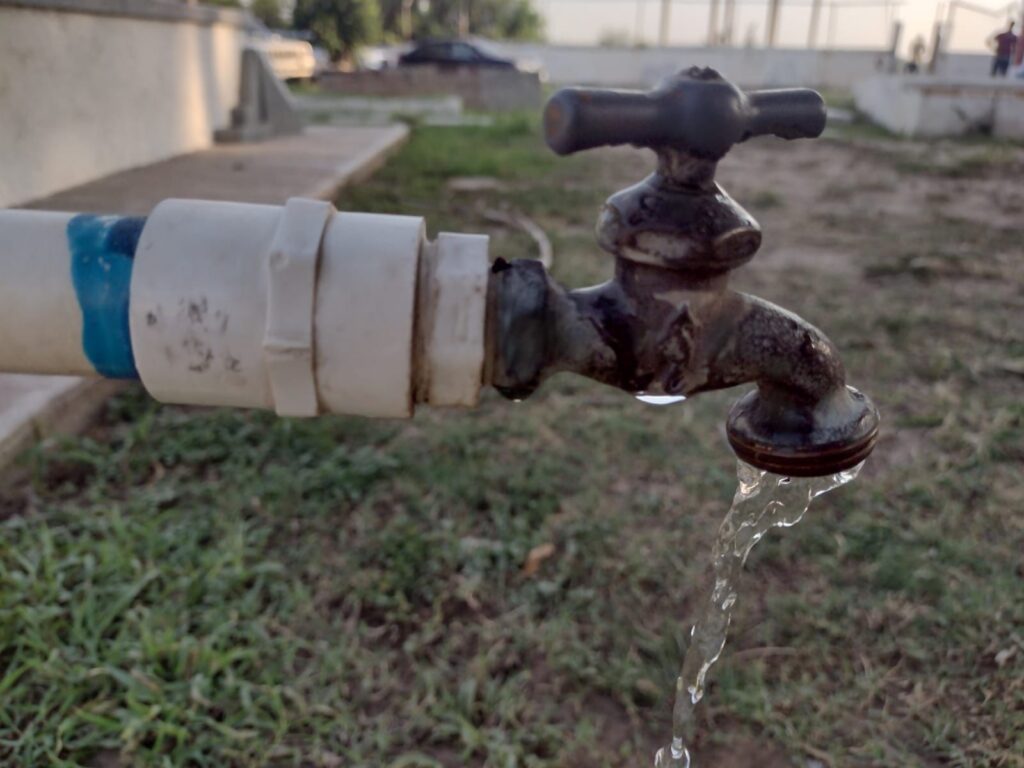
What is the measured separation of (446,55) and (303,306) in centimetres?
1684

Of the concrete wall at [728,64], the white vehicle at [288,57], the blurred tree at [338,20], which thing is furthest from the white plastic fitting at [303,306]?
the blurred tree at [338,20]

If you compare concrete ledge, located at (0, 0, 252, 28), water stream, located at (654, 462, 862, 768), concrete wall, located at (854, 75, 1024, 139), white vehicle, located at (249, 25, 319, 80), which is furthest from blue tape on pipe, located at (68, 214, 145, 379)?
white vehicle, located at (249, 25, 319, 80)

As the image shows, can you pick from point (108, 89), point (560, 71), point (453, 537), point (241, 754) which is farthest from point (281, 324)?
point (560, 71)

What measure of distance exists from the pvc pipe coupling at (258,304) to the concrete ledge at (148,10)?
3501 mm

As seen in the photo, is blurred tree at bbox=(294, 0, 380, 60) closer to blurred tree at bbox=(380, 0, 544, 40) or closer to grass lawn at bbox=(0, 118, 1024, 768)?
blurred tree at bbox=(380, 0, 544, 40)

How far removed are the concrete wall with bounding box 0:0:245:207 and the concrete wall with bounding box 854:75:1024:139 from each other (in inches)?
265

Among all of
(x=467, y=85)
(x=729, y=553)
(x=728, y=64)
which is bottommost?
(x=728, y=64)

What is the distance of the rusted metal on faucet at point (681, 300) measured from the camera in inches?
30.9

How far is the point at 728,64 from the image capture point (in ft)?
73.0

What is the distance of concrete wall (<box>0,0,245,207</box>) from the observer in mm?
3703

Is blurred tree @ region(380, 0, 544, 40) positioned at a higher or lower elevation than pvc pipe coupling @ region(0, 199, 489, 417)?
lower

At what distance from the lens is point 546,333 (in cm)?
85

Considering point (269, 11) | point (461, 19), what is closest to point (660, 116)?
point (269, 11)

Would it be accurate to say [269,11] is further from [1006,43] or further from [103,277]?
[103,277]
